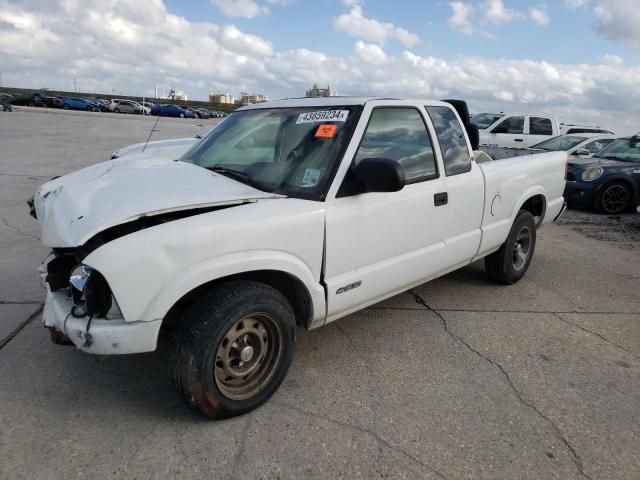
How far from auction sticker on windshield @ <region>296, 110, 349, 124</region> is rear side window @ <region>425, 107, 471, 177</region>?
37.9 inches

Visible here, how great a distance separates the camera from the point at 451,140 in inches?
153

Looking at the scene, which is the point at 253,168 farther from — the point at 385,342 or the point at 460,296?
the point at 460,296

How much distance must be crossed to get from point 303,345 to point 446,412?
117 centimetres

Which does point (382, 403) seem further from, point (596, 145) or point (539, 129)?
point (539, 129)

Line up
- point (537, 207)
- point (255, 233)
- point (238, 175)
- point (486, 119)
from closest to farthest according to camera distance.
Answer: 1. point (255, 233)
2. point (238, 175)
3. point (537, 207)
4. point (486, 119)

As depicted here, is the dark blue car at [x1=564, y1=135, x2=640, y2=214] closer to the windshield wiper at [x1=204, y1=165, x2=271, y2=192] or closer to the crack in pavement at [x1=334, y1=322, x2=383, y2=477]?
the crack in pavement at [x1=334, y1=322, x2=383, y2=477]

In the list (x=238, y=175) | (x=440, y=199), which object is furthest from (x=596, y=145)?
(x=238, y=175)

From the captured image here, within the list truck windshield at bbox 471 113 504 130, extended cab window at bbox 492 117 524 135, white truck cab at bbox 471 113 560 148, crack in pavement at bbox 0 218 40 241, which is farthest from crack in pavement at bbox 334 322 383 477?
truck windshield at bbox 471 113 504 130

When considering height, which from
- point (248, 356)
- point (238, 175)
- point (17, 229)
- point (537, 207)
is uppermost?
point (238, 175)

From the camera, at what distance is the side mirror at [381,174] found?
273 centimetres

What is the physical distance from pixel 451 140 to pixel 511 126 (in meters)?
11.0

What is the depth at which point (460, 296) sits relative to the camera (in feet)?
15.0

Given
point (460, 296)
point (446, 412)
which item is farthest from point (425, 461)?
point (460, 296)

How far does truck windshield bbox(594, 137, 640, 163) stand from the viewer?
9633 millimetres
